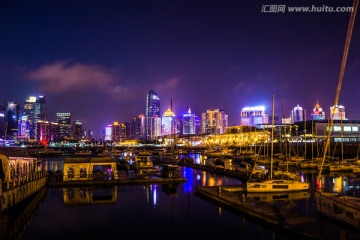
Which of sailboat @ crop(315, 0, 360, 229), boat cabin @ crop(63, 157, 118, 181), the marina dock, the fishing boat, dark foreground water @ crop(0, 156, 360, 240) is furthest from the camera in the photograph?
the fishing boat

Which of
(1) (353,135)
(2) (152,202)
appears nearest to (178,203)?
(2) (152,202)

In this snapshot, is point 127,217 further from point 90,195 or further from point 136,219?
point 90,195

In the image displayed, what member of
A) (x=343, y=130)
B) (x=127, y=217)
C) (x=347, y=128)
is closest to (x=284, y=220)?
(x=127, y=217)

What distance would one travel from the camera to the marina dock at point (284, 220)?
18531 mm

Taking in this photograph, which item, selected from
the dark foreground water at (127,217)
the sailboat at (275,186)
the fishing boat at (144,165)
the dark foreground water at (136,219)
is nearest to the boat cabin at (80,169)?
the dark foreground water at (127,217)

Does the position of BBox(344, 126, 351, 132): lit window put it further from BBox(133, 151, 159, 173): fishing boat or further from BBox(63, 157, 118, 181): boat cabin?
BBox(63, 157, 118, 181): boat cabin

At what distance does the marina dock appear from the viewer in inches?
730

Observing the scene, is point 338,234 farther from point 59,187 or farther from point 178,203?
point 59,187

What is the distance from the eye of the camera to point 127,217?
93.2ft

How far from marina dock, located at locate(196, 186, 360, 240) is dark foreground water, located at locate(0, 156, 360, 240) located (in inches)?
20.6

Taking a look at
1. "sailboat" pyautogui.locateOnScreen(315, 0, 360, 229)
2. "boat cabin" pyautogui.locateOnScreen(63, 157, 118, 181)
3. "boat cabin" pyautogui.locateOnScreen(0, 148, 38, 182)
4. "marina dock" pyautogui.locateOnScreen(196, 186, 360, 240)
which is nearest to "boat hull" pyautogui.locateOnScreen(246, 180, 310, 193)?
"marina dock" pyautogui.locateOnScreen(196, 186, 360, 240)

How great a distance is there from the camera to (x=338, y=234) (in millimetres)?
18234

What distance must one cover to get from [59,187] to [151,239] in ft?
76.0

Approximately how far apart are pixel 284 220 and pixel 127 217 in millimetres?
13216
